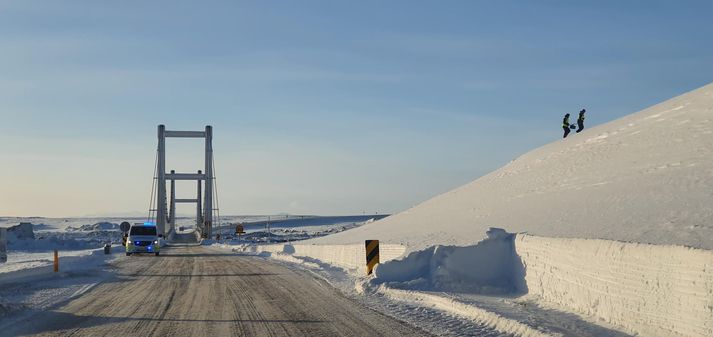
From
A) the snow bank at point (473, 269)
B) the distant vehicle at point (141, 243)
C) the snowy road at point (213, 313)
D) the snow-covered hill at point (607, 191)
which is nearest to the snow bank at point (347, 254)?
the snow-covered hill at point (607, 191)

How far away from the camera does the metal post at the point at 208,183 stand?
324 feet

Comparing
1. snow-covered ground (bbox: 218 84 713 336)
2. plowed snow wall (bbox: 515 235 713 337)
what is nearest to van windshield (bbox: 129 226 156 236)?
snow-covered ground (bbox: 218 84 713 336)

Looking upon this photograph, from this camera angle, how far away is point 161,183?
10219 cm

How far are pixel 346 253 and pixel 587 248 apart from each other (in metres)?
18.6

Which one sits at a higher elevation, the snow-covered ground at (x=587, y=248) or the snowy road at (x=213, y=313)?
the snow-covered ground at (x=587, y=248)

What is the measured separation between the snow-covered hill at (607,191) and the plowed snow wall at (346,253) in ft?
3.15

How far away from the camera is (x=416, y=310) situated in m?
14.2

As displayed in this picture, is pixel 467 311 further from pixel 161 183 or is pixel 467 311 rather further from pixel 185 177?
pixel 185 177

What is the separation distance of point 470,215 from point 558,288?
64.9 feet

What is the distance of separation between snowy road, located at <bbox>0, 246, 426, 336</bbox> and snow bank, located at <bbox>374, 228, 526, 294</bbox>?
231 cm

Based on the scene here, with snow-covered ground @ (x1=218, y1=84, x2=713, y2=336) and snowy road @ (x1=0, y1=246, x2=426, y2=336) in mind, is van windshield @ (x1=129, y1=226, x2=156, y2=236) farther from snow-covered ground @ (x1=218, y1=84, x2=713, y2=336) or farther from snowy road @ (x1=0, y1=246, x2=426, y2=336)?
snowy road @ (x1=0, y1=246, x2=426, y2=336)

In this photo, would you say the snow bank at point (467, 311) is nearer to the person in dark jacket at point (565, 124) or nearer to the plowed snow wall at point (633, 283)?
the plowed snow wall at point (633, 283)

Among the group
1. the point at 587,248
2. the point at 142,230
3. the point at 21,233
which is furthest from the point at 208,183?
the point at 587,248

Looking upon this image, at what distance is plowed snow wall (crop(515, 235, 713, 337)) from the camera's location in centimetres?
889
